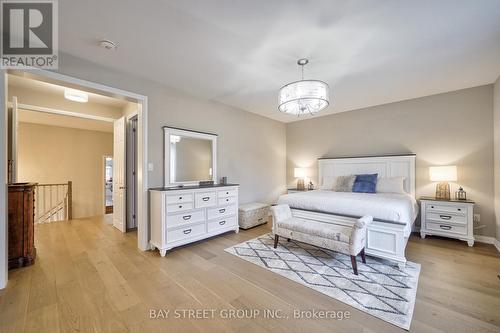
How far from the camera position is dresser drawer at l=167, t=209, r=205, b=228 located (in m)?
2.92

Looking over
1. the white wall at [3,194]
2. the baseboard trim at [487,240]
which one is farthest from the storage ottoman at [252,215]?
the baseboard trim at [487,240]

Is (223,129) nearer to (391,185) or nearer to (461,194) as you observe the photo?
(391,185)

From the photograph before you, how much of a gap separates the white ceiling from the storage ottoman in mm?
2378

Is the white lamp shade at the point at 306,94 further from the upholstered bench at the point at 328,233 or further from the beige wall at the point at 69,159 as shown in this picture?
the beige wall at the point at 69,159

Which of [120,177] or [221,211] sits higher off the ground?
[120,177]

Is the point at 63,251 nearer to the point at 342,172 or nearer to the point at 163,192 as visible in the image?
the point at 163,192

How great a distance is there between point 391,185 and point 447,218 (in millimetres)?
901

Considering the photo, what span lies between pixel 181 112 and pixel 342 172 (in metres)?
3.78

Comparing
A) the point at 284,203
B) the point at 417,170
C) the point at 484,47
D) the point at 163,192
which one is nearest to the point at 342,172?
the point at 417,170

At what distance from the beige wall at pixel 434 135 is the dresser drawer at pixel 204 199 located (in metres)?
3.22

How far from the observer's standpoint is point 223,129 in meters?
4.25

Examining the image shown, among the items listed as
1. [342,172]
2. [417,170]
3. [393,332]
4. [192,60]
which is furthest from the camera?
[342,172]

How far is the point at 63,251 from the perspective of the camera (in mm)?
2939

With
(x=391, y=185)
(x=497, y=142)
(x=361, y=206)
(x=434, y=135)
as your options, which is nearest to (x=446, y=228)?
(x=391, y=185)
